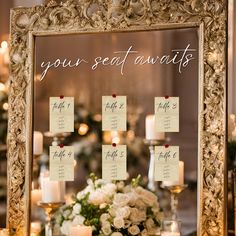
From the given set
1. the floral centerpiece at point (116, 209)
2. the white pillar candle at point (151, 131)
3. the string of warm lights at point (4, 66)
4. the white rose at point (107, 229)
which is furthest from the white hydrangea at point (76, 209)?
the string of warm lights at point (4, 66)

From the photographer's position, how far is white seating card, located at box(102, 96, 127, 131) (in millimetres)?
1792

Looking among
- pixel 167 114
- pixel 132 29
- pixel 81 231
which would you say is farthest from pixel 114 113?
pixel 81 231

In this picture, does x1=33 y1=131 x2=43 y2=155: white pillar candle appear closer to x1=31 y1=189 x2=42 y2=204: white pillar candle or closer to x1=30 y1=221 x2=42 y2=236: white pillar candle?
x1=31 y1=189 x2=42 y2=204: white pillar candle

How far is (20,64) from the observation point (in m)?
1.90

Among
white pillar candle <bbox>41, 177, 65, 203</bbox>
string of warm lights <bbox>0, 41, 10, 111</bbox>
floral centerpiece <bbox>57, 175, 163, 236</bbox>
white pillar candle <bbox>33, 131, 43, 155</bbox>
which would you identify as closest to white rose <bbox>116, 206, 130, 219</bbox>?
floral centerpiece <bbox>57, 175, 163, 236</bbox>

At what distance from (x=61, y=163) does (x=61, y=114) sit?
0.16 meters

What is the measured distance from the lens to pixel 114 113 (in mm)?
1799

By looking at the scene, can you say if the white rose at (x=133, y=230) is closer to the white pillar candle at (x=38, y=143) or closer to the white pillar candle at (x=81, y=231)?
the white pillar candle at (x=81, y=231)

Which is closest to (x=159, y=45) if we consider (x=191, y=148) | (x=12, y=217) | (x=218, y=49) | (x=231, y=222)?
(x=218, y=49)

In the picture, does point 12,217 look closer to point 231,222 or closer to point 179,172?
point 179,172

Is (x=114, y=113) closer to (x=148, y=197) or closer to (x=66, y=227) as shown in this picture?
(x=148, y=197)

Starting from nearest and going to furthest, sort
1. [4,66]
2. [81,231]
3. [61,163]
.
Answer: [81,231] → [61,163] → [4,66]

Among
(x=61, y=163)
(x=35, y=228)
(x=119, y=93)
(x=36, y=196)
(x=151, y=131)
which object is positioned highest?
(x=119, y=93)

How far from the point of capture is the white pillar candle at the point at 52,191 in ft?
6.07
